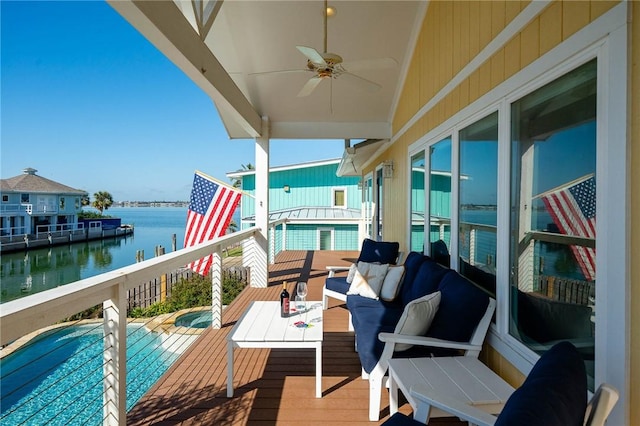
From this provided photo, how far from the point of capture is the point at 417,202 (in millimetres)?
4645

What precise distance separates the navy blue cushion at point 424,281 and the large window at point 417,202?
1.02 metres

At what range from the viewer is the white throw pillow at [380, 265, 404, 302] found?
372 cm

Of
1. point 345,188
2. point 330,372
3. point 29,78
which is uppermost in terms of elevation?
point 29,78

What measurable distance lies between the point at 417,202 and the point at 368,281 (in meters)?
1.34

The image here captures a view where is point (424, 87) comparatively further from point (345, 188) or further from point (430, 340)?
point (345, 188)

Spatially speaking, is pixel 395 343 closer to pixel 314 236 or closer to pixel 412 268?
pixel 412 268

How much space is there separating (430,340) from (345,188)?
11.6 m

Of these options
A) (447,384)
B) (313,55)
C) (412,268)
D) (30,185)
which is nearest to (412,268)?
(412,268)

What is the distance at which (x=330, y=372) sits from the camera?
9.89ft

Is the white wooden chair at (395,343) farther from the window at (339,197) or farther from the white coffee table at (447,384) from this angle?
the window at (339,197)

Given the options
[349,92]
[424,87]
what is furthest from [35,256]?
[424,87]

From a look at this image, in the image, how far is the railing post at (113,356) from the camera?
1.91m

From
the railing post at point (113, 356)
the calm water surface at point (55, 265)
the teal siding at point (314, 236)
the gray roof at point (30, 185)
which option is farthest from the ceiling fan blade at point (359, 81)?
the gray roof at point (30, 185)

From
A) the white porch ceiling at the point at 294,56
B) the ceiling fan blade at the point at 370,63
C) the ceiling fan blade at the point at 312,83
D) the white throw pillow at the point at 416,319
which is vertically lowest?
the white throw pillow at the point at 416,319
